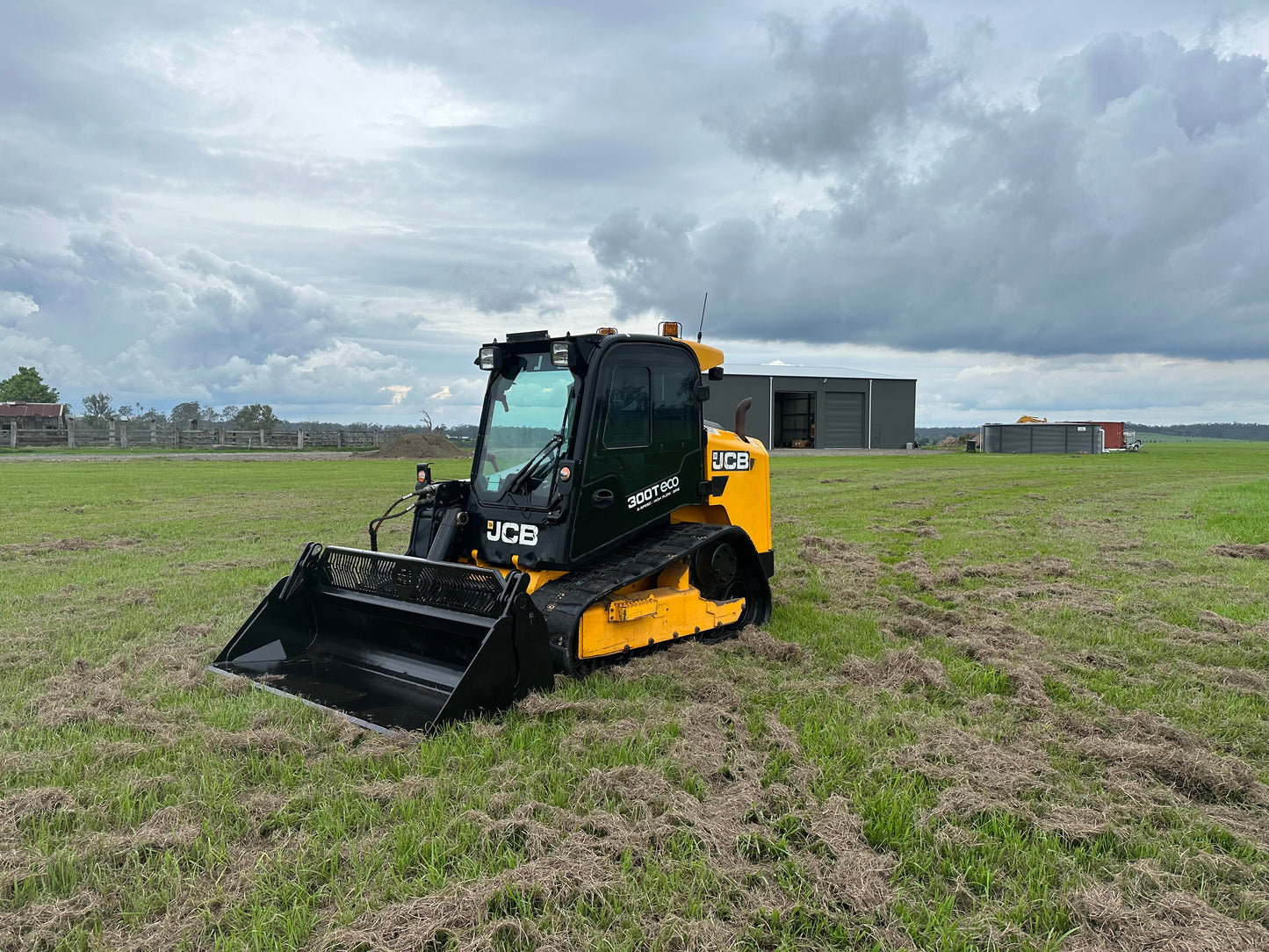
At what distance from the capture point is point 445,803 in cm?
380

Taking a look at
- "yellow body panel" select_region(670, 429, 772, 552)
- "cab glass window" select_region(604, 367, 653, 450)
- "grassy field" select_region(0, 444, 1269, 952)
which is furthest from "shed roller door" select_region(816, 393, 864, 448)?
"cab glass window" select_region(604, 367, 653, 450)

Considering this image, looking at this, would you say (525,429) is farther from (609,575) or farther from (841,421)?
(841,421)

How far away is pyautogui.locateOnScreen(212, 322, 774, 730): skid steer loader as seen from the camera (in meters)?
5.18

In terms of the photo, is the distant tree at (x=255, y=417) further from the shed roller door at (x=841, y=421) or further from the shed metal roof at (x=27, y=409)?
the shed roller door at (x=841, y=421)

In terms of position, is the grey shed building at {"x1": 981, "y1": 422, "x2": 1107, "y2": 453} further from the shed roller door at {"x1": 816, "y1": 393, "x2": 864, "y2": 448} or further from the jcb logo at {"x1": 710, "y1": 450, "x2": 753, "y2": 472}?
the jcb logo at {"x1": 710, "y1": 450, "x2": 753, "y2": 472}

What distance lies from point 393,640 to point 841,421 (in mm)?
47837

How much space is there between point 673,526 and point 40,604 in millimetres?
6414

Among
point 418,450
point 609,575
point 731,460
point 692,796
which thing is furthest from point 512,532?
point 418,450

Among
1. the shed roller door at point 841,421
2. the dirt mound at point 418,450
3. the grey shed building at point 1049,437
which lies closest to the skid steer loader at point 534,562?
the dirt mound at point 418,450

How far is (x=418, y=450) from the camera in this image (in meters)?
45.8

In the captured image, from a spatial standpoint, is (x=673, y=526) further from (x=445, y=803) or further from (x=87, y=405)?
(x=87, y=405)

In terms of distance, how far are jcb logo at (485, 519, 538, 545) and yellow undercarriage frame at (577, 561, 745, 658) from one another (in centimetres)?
70

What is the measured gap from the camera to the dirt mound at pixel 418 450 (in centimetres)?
4497

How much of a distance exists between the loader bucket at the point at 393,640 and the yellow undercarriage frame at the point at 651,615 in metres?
0.67
